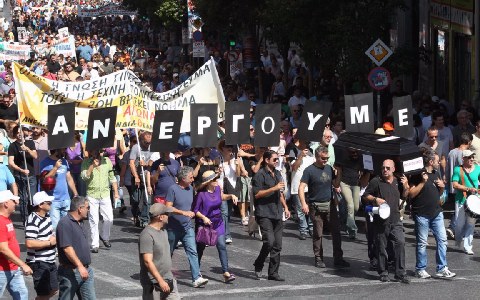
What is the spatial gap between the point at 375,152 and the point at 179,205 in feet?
9.08

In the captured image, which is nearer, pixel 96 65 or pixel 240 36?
pixel 96 65

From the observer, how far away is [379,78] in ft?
83.0

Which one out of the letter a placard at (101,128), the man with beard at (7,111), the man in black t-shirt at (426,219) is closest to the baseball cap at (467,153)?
the man in black t-shirt at (426,219)

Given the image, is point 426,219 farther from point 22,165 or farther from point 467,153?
point 22,165

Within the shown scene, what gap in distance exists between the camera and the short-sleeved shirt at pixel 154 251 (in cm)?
1350

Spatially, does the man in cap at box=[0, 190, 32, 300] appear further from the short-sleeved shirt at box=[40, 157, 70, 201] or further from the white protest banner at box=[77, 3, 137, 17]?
the white protest banner at box=[77, 3, 137, 17]

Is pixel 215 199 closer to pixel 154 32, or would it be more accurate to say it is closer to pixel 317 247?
pixel 317 247

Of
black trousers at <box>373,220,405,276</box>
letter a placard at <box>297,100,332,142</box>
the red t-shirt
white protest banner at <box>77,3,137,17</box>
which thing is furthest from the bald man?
white protest banner at <box>77,3,137,17</box>

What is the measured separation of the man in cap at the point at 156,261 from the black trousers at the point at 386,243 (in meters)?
3.44

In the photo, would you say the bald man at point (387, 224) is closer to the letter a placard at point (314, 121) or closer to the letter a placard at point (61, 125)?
the letter a placard at point (314, 121)

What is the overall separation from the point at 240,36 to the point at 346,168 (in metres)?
26.4

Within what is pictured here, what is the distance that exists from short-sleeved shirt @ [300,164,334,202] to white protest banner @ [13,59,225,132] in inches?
111

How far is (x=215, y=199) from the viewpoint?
16.5 metres

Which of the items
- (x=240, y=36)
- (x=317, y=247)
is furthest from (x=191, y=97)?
(x=240, y=36)
